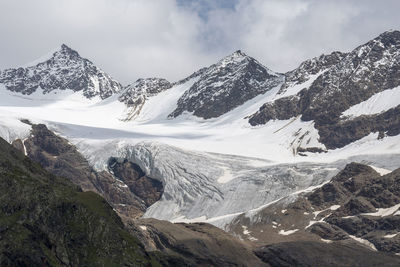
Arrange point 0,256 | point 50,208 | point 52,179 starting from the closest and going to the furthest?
point 0,256, point 50,208, point 52,179

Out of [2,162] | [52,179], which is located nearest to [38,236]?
[2,162]

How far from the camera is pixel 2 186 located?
153 meters

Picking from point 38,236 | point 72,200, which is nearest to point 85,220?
point 72,200

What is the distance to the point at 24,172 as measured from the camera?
173 m

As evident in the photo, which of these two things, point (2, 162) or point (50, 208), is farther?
point (2, 162)

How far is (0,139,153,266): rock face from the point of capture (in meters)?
140

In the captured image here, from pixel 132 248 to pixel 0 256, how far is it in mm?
43009

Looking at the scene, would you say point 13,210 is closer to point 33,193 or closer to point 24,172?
point 33,193

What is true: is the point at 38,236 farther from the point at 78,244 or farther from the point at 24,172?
the point at 24,172

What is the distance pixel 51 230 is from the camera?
152125 mm

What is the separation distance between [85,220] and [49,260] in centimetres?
2160

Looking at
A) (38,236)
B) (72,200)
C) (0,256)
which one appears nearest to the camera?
(0,256)

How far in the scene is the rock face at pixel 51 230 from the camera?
140 meters

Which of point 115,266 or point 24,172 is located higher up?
point 24,172
